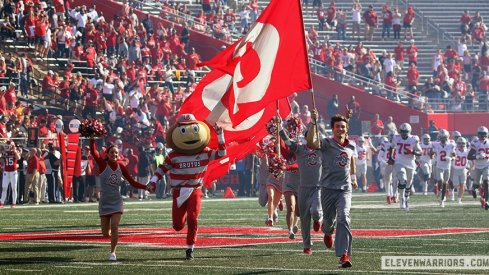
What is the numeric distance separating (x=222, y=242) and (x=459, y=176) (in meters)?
14.4

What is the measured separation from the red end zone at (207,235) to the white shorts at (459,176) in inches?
420

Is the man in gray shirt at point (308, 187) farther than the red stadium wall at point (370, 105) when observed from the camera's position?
No

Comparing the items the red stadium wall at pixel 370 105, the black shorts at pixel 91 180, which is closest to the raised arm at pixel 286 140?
the black shorts at pixel 91 180

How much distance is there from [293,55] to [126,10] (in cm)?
2539

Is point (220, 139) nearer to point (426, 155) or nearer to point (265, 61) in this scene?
point (265, 61)

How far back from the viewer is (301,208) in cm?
1691

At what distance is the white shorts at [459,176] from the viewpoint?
105 feet

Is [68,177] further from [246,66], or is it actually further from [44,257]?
[44,257]

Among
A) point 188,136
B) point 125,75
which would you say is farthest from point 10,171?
point 188,136

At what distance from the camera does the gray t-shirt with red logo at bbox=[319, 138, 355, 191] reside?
49.8 ft

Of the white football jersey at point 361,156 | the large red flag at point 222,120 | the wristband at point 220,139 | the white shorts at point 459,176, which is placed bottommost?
the white football jersey at point 361,156

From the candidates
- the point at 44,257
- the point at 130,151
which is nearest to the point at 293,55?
the point at 44,257

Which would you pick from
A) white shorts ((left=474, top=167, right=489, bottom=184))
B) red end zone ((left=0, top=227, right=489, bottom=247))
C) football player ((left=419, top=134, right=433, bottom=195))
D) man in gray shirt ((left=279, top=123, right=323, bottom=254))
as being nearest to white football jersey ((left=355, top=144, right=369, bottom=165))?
football player ((left=419, top=134, right=433, bottom=195))

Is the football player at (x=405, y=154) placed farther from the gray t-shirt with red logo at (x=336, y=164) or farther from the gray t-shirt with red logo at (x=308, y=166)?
the gray t-shirt with red logo at (x=336, y=164)
